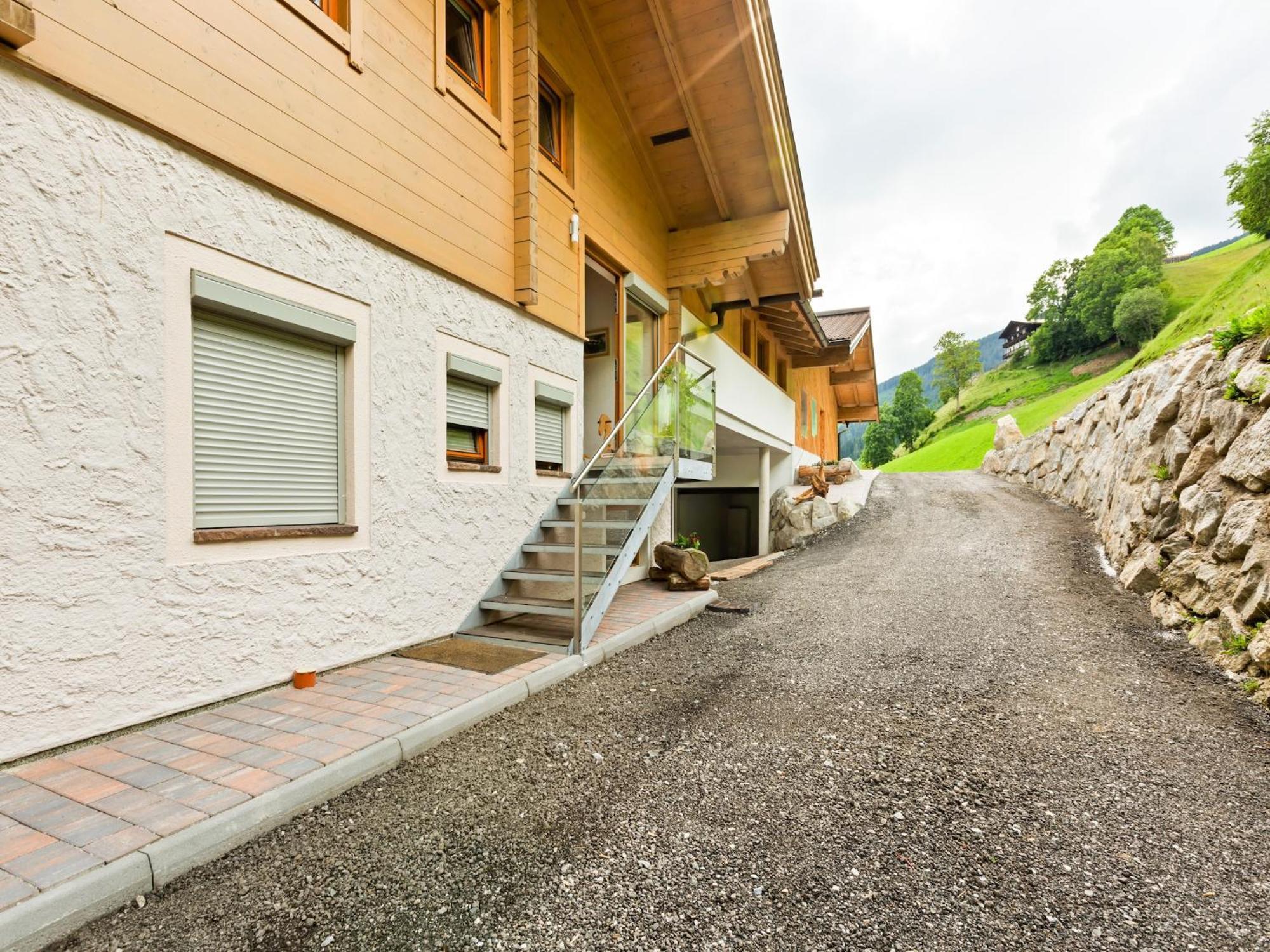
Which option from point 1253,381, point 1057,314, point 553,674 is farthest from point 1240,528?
point 1057,314

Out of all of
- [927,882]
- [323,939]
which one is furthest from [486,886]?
[927,882]

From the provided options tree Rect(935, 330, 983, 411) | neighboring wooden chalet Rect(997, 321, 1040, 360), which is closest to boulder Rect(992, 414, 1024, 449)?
tree Rect(935, 330, 983, 411)

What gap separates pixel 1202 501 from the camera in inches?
220

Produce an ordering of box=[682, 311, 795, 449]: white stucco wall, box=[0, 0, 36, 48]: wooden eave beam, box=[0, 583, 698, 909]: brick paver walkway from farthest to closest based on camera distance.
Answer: box=[682, 311, 795, 449]: white stucco wall < box=[0, 0, 36, 48]: wooden eave beam < box=[0, 583, 698, 909]: brick paver walkway

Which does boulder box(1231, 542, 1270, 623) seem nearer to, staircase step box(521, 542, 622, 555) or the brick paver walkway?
staircase step box(521, 542, 622, 555)

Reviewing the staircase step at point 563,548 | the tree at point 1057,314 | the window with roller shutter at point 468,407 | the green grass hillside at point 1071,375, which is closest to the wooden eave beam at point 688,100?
the window with roller shutter at point 468,407

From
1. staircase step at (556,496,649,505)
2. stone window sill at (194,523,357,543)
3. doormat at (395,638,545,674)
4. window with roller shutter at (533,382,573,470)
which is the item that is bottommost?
doormat at (395,638,545,674)

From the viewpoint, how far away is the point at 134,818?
2.34m

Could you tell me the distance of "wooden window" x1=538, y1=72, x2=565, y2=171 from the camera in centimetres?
702

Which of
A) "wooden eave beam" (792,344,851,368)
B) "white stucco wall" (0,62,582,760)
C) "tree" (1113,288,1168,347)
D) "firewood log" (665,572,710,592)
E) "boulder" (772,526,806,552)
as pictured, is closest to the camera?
"white stucco wall" (0,62,582,760)

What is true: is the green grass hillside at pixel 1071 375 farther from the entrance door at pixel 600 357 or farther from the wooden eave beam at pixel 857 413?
the entrance door at pixel 600 357

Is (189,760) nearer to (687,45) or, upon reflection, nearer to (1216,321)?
(687,45)

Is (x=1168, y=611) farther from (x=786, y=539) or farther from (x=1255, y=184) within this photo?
(x=1255, y=184)

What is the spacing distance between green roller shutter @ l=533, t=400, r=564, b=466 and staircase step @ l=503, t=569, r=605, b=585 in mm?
1293
